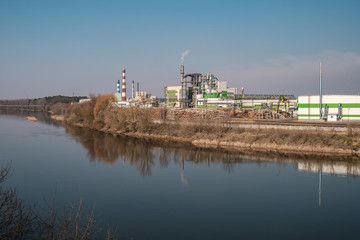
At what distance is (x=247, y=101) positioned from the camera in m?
38.4

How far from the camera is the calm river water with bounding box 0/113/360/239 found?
8.59 meters

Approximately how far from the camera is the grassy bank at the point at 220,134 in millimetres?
18328

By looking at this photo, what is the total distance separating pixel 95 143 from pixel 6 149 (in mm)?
6012

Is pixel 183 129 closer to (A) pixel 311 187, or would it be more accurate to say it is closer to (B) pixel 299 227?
(A) pixel 311 187

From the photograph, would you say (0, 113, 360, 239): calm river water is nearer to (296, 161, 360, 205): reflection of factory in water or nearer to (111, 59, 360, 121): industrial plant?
(296, 161, 360, 205): reflection of factory in water

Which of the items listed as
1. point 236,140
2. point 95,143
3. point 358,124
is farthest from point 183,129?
point 358,124

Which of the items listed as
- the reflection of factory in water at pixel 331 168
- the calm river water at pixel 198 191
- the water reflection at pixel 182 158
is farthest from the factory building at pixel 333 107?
the reflection of factory in water at pixel 331 168

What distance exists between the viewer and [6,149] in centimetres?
1936

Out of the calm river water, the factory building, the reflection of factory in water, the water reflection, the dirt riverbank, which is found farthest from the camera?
the factory building

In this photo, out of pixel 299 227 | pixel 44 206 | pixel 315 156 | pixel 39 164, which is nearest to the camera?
pixel 299 227

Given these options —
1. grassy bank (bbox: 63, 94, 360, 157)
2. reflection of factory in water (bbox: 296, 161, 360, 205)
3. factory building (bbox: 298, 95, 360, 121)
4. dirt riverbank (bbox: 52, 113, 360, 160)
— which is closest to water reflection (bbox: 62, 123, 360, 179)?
reflection of factory in water (bbox: 296, 161, 360, 205)

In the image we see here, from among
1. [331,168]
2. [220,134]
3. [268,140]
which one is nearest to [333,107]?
[268,140]

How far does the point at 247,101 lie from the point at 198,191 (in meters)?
28.2

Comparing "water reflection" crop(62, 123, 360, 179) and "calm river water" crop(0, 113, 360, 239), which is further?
"water reflection" crop(62, 123, 360, 179)
